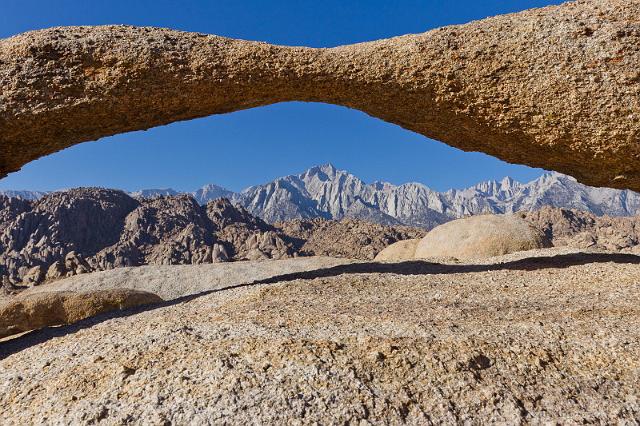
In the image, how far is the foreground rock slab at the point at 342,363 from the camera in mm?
4082

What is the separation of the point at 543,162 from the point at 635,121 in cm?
192

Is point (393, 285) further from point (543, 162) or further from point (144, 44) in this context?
point (144, 44)

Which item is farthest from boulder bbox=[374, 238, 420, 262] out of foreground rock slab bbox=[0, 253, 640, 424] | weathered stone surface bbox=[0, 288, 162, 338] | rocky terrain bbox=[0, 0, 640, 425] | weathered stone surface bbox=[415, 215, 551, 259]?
foreground rock slab bbox=[0, 253, 640, 424]

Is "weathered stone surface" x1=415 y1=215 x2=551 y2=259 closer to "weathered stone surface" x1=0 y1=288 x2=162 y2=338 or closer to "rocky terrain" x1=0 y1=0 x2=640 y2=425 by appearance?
"rocky terrain" x1=0 y1=0 x2=640 y2=425

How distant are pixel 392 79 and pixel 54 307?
11.3 meters

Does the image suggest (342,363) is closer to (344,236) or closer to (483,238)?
(483,238)

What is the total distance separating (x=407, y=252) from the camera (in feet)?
72.0

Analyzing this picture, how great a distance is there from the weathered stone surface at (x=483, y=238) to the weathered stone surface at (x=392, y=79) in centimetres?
801

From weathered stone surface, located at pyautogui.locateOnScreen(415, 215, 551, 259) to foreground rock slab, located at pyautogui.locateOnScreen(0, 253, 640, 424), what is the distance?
30.2 ft

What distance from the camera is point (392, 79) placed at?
8.41 metres

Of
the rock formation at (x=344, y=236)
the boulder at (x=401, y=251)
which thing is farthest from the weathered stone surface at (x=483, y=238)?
the rock formation at (x=344, y=236)

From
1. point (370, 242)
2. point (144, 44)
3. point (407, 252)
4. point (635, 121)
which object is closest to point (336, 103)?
point (144, 44)

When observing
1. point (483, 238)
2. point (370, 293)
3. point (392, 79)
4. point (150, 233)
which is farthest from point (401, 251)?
point (150, 233)

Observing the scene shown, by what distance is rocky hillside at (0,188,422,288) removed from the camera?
64250 mm
